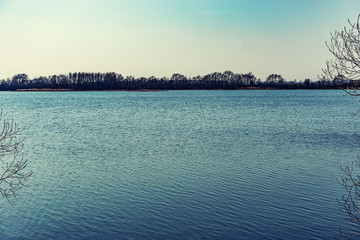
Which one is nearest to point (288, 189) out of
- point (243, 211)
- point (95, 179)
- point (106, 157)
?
point (243, 211)

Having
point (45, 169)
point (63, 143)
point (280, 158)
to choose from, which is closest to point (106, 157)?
point (45, 169)

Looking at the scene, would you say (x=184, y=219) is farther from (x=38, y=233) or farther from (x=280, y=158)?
(x=280, y=158)

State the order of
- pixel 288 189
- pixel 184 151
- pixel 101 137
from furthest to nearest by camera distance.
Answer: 1. pixel 101 137
2. pixel 184 151
3. pixel 288 189

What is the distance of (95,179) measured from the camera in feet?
68.7

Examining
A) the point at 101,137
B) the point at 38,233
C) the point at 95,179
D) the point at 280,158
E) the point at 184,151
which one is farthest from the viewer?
the point at 101,137

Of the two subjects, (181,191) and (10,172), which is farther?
(10,172)

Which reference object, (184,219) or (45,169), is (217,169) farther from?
(45,169)

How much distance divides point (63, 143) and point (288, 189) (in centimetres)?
2476

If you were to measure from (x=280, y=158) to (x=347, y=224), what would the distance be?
40.8ft

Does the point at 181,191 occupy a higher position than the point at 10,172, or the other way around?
the point at 10,172

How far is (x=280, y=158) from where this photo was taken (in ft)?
85.9

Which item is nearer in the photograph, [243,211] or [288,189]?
[243,211]

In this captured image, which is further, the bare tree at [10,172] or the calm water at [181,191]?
the calm water at [181,191]

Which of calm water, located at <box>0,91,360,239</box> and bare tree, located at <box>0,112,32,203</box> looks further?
calm water, located at <box>0,91,360,239</box>
